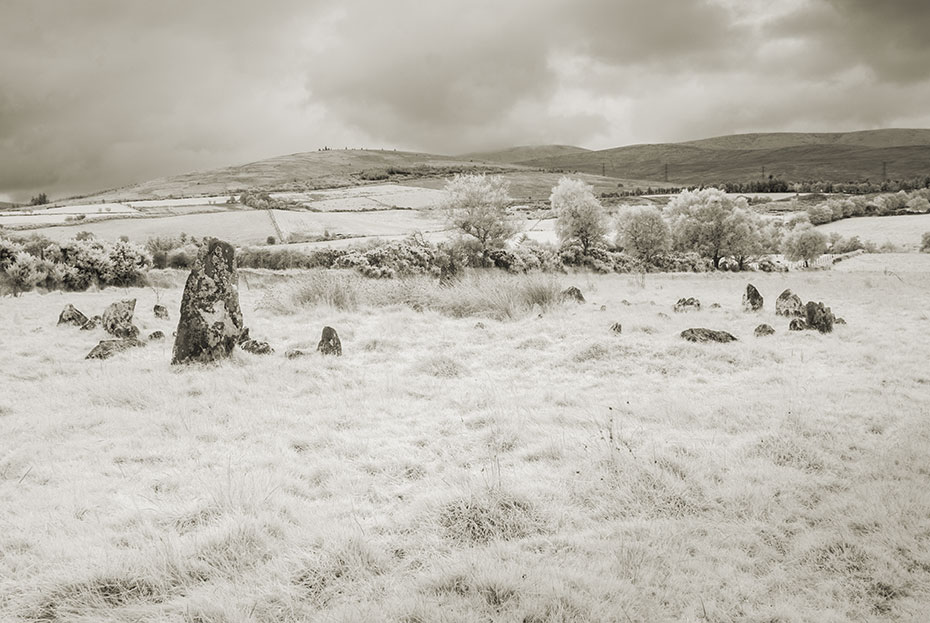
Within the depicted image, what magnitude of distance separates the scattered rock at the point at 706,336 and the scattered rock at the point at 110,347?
1196 cm

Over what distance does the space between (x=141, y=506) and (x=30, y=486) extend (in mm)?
1416

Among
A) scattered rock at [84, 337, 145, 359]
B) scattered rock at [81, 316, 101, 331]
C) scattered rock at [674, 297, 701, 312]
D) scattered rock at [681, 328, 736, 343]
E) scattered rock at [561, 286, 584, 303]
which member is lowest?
scattered rock at [674, 297, 701, 312]

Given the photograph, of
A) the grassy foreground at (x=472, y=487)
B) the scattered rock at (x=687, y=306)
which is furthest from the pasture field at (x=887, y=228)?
the grassy foreground at (x=472, y=487)

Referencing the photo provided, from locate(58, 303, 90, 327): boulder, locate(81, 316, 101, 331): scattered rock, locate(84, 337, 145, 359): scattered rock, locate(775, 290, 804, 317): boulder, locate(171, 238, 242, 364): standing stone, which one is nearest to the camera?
locate(171, 238, 242, 364): standing stone

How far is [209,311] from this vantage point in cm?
976

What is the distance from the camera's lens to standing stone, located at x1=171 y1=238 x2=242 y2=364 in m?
9.55

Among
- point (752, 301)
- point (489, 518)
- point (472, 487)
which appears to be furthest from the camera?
point (752, 301)

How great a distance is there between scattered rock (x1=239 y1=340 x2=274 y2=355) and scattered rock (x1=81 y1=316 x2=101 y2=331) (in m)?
5.25

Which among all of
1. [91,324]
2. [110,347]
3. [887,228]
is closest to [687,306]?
[110,347]

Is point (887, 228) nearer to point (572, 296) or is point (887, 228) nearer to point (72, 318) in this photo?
point (572, 296)

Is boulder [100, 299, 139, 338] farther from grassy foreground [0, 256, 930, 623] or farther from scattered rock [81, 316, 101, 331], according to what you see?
grassy foreground [0, 256, 930, 623]

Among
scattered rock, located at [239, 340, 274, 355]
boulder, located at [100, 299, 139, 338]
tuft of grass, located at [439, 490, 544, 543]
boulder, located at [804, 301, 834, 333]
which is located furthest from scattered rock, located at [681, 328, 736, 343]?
boulder, located at [100, 299, 139, 338]

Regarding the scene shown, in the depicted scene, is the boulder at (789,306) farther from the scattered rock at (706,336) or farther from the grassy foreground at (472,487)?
the scattered rock at (706,336)

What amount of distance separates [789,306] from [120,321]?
1788cm
